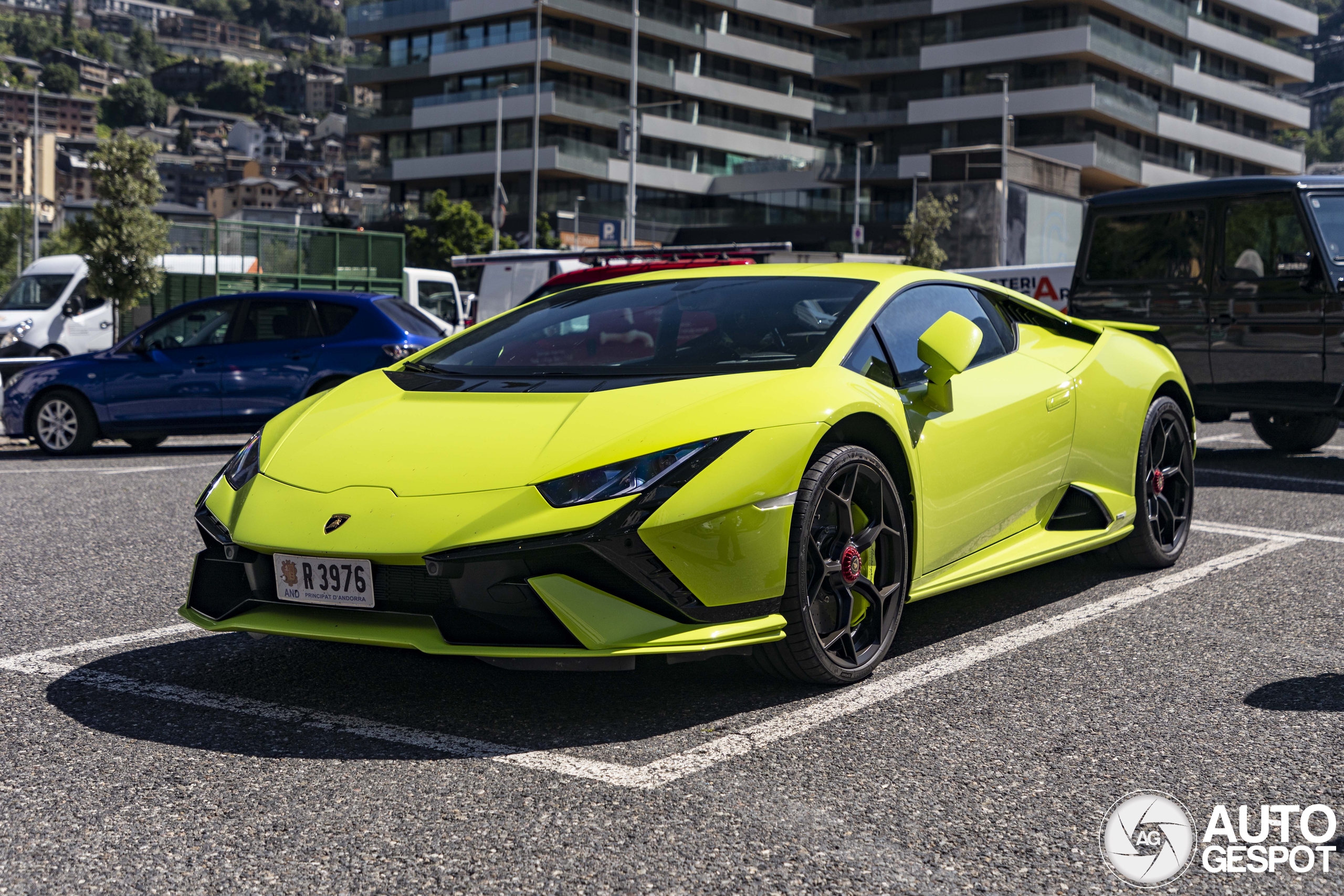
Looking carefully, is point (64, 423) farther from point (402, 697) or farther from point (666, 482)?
point (666, 482)

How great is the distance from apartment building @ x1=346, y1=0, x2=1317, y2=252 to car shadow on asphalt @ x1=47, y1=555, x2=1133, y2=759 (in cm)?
6486

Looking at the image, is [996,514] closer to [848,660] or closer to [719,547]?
[848,660]

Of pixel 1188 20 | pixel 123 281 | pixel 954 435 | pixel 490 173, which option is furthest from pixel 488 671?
pixel 1188 20

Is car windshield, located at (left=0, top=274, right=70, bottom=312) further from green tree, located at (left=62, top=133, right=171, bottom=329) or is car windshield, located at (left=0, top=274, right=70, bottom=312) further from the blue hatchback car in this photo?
the blue hatchback car

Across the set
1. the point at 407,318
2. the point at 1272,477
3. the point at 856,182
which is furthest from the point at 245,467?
the point at 856,182

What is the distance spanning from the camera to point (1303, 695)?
412 cm

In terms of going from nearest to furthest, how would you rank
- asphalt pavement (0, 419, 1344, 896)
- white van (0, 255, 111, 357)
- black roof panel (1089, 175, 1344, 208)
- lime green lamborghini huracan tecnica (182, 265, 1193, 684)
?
asphalt pavement (0, 419, 1344, 896)
lime green lamborghini huracan tecnica (182, 265, 1193, 684)
black roof panel (1089, 175, 1344, 208)
white van (0, 255, 111, 357)

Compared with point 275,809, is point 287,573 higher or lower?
higher

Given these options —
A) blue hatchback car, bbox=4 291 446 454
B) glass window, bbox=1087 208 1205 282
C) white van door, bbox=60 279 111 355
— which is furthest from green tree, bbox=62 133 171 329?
glass window, bbox=1087 208 1205 282

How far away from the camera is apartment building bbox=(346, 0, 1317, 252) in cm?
7025

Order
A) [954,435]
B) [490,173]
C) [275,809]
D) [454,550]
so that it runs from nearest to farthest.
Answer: [275,809], [454,550], [954,435], [490,173]

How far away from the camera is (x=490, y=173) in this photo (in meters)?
75.7

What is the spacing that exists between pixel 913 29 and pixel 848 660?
251 ft

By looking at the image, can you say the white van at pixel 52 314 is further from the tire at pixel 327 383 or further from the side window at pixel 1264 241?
the side window at pixel 1264 241
